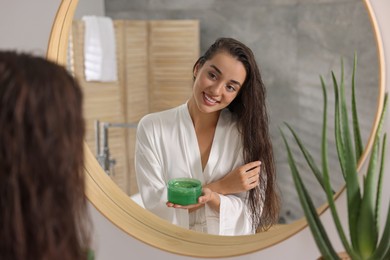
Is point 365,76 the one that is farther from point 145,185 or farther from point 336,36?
point 145,185

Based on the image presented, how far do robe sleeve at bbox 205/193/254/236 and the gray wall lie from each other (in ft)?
2.37

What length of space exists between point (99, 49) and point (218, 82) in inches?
52.8

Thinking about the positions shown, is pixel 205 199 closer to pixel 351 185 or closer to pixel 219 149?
pixel 219 149

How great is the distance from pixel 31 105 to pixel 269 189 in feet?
3.03

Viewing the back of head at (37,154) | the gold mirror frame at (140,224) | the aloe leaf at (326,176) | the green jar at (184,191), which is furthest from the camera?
the green jar at (184,191)

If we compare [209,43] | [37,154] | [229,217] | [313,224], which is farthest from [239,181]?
[209,43]

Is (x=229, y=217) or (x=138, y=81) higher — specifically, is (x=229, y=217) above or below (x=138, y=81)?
below

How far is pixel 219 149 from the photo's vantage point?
49.7 inches

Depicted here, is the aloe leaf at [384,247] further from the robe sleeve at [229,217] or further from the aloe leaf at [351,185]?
the robe sleeve at [229,217]

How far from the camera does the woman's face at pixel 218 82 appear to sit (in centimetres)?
120

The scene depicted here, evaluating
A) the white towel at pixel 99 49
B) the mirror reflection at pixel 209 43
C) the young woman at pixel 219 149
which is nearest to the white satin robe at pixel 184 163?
the young woman at pixel 219 149

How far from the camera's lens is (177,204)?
1.16 m

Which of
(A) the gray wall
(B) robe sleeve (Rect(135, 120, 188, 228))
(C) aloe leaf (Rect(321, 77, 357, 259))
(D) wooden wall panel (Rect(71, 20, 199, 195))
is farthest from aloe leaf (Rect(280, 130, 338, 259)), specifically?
(D) wooden wall panel (Rect(71, 20, 199, 195))

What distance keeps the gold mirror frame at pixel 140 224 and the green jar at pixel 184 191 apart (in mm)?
85
